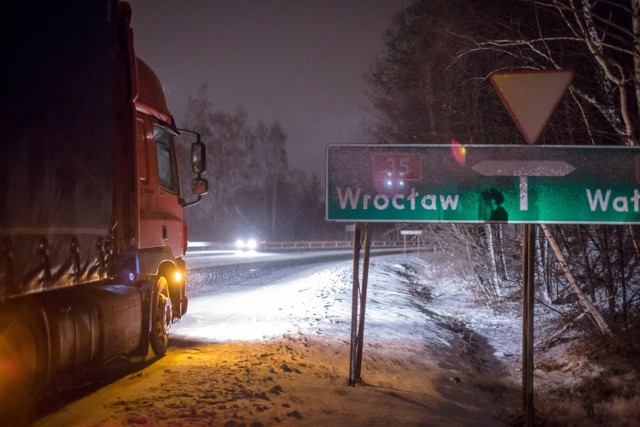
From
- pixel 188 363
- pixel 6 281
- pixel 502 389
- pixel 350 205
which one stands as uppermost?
pixel 350 205

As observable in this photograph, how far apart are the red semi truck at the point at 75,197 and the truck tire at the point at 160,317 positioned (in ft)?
0.07

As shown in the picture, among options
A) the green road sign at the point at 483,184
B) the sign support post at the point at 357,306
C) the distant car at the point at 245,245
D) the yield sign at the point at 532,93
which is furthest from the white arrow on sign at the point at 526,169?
the distant car at the point at 245,245

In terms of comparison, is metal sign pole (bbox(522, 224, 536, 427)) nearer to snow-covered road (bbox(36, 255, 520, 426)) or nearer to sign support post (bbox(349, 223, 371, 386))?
snow-covered road (bbox(36, 255, 520, 426))

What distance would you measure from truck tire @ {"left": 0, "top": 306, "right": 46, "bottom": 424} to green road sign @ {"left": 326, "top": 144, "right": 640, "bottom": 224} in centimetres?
261

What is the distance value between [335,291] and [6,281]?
11.6m

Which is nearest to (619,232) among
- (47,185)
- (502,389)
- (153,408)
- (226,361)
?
(502,389)

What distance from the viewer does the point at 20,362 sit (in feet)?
13.4

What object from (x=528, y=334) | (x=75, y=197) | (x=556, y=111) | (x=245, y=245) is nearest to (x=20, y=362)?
(x=75, y=197)

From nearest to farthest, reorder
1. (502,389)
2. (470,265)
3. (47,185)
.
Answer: (47,185) → (502,389) → (470,265)

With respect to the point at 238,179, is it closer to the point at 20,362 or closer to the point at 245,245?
the point at 245,245

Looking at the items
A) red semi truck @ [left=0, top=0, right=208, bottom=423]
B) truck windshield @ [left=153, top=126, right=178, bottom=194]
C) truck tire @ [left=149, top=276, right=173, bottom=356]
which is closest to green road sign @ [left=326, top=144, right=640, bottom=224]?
red semi truck @ [left=0, top=0, right=208, bottom=423]

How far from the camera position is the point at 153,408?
4.65 meters

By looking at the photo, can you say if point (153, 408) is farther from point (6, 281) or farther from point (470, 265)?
point (470, 265)

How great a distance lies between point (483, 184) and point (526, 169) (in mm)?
372
